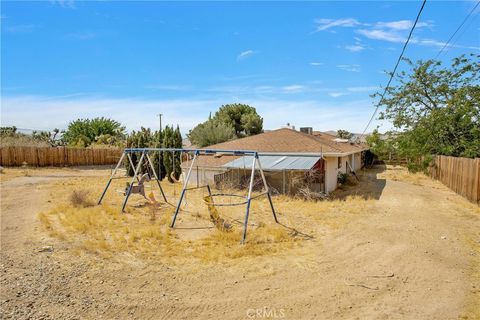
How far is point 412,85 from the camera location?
88.0 feet

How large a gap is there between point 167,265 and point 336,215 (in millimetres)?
7122

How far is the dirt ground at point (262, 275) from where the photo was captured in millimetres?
5102

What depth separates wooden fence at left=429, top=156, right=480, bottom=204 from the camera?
42.7 feet

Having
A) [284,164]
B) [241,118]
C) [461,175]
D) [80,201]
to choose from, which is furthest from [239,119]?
[80,201]

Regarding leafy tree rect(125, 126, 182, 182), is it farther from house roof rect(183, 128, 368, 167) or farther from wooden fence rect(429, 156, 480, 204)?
wooden fence rect(429, 156, 480, 204)

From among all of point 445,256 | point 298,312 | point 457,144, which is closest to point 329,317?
point 298,312

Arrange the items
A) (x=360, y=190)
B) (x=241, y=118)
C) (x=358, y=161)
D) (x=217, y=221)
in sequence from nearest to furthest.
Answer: (x=217, y=221) < (x=360, y=190) < (x=358, y=161) < (x=241, y=118)

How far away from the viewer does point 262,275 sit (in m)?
6.44

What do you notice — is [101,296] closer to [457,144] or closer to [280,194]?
[280,194]

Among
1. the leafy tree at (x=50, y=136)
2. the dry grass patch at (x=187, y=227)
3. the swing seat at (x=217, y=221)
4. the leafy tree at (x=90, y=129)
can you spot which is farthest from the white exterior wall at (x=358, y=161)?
the leafy tree at (x=50, y=136)

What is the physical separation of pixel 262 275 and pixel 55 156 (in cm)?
3190

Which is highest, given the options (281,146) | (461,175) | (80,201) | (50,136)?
(50,136)

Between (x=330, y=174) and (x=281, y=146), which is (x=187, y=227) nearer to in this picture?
(x=330, y=174)

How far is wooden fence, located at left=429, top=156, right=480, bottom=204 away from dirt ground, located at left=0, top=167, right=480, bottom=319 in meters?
3.01
